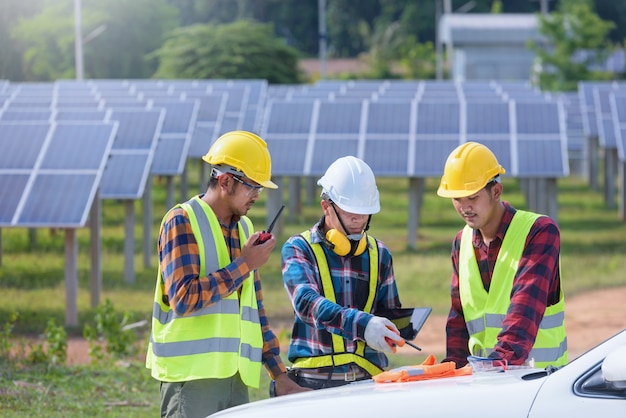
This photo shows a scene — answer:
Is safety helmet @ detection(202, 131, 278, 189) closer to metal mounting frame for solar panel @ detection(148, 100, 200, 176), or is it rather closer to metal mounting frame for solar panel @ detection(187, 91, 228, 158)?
metal mounting frame for solar panel @ detection(148, 100, 200, 176)

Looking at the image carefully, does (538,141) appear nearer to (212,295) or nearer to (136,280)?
(136,280)

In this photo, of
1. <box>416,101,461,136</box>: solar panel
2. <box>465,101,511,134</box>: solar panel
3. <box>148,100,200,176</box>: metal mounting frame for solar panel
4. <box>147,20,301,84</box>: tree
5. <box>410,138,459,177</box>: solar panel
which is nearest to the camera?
<box>410,138,459,177</box>: solar panel

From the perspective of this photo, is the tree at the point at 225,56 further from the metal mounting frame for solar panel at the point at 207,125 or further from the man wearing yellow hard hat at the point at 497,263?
the man wearing yellow hard hat at the point at 497,263

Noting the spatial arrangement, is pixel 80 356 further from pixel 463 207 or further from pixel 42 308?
pixel 463 207

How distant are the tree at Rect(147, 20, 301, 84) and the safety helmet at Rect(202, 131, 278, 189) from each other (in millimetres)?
42794

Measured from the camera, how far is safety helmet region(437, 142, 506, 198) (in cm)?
555

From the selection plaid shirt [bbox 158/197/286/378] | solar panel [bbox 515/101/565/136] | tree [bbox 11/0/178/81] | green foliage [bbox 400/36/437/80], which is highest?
plaid shirt [bbox 158/197/286/378]

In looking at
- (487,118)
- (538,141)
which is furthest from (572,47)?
(538,141)

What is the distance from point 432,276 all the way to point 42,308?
594cm

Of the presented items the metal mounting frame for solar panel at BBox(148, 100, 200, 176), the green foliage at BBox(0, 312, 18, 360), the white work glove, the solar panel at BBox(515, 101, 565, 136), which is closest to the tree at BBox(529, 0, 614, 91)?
the solar panel at BBox(515, 101, 565, 136)

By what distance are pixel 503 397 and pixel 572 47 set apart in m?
43.1

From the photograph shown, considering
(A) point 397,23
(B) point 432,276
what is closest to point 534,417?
(B) point 432,276

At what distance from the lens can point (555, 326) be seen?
557cm

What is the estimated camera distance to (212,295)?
536 cm
